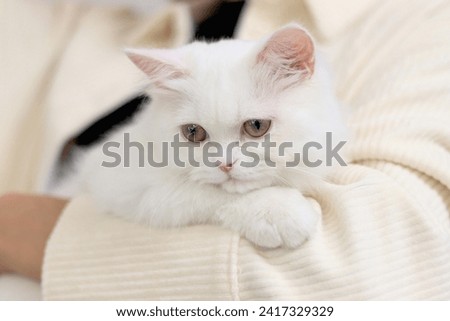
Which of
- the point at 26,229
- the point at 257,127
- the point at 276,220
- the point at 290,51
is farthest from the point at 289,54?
the point at 26,229

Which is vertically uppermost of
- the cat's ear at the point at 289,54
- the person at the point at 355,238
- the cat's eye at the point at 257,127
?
the cat's ear at the point at 289,54

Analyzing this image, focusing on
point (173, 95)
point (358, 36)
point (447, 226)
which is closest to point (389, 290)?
point (447, 226)

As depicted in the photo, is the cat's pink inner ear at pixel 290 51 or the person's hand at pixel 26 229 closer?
the cat's pink inner ear at pixel 290 51

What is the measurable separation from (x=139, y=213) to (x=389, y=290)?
0.40 meters

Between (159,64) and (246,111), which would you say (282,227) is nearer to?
(246,111)

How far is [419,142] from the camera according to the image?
77cm

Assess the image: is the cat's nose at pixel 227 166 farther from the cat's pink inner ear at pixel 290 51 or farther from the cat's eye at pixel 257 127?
the cat's pink inner ear at pixel 290 51

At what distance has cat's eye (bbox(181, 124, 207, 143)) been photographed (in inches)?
29.7

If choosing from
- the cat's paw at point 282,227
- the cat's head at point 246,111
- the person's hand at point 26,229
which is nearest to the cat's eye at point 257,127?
the cat's head at point 246,111

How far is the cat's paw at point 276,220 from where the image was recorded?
693mm

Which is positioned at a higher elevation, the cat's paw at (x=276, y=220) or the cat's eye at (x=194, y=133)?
the cat's eye at (x=194, y=133)

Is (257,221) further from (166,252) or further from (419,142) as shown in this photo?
(419,142)

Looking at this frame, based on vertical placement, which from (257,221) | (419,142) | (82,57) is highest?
(82,57)

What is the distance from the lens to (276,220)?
0.70 meters
